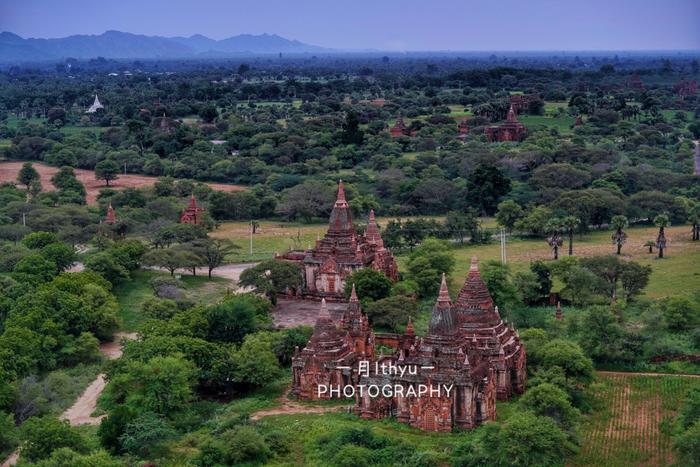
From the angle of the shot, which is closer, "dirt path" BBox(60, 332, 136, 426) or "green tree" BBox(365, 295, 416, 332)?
"dirt path" BBox(60, 332, 136, 426)

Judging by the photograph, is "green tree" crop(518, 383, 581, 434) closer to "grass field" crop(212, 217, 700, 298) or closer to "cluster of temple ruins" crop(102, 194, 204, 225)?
"grass field" crop(212, 217, 700, 298)

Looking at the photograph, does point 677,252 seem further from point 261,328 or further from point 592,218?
point 261,328

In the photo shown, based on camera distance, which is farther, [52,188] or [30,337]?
[52,188]

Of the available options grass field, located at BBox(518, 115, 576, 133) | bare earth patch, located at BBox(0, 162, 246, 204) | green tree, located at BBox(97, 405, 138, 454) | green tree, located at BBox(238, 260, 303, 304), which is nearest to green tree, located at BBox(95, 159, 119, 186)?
bare earth patch, located at BBox(0, 162, 246, 204)

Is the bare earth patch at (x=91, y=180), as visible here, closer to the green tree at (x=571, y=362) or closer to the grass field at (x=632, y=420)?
the green tree at (x=571, y=362)

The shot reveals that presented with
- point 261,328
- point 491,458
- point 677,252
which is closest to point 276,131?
point 677,252

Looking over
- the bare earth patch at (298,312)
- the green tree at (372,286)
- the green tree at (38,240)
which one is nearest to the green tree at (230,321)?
the bare earth patch at (298,312)

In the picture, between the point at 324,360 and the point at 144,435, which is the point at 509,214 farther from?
the point at 144,435
